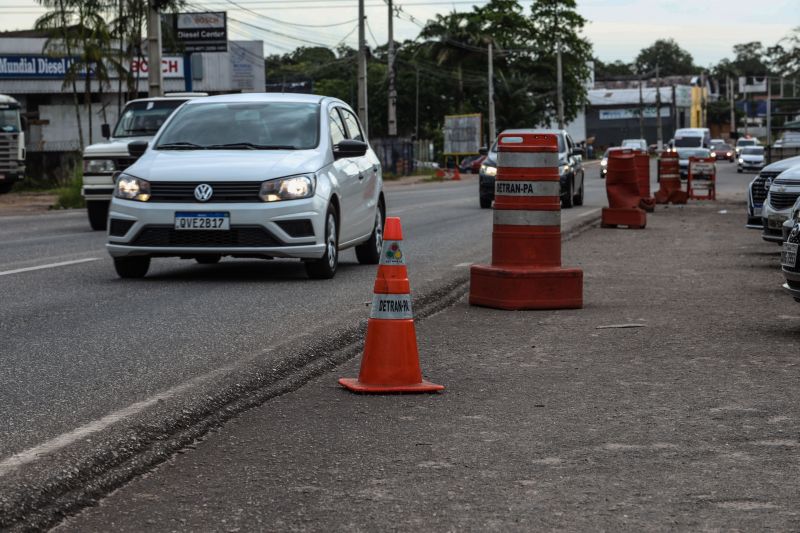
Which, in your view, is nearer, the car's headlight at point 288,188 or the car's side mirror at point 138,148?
the car's headlight at point 288,188

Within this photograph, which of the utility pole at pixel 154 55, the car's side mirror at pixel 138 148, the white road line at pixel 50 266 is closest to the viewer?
the white road line at pixel 50 266

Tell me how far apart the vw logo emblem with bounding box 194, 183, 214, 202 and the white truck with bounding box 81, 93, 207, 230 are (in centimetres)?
990

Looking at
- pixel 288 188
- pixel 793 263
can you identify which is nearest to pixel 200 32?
pixel 288 188

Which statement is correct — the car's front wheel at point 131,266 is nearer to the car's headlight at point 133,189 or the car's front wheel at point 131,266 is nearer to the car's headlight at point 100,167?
the car's headlight at point 133,189

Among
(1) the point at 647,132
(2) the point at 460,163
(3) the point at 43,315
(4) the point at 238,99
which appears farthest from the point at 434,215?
(1) the point at 647,132

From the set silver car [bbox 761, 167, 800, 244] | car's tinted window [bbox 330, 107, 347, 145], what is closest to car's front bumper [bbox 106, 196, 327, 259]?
car's tinted window [bbox 330, 107, 347, 145]

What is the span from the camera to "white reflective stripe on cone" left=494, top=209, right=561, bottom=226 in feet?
33.2

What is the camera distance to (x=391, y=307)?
672 centimetres

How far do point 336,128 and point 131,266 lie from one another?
248 cm

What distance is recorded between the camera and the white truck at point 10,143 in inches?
1428

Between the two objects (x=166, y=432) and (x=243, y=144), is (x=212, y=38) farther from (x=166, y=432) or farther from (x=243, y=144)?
(x=166, y=432)

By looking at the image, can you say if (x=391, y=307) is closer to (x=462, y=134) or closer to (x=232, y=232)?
(x=232, y=232)

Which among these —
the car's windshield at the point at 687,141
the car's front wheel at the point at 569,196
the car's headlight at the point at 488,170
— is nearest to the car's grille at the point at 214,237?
the car's front wheel at the point at 569,196

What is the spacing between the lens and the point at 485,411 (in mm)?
6133
